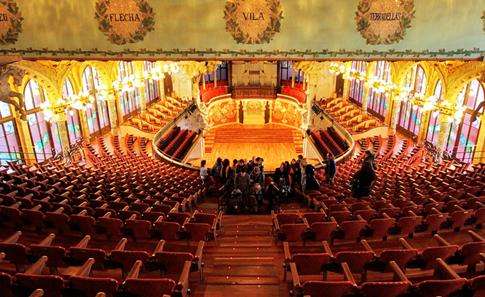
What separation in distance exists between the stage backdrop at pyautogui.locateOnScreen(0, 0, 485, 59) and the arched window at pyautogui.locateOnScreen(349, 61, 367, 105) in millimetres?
15661

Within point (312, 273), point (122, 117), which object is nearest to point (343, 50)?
point (312, 273)

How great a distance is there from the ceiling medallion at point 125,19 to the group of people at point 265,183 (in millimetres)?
4387

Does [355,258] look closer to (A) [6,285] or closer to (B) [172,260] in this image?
(B) [172,260]

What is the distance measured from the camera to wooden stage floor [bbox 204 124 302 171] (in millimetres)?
23344

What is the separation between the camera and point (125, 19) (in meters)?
10.1

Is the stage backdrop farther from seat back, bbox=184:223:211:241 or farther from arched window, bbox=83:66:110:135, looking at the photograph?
arched window, bbox=83:66:110:135

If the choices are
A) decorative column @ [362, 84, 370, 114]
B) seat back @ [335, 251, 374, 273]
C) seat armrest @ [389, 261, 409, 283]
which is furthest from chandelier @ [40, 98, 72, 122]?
decorative column @ [362, 84, 370, 114]

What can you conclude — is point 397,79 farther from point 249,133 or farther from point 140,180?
point 140,180

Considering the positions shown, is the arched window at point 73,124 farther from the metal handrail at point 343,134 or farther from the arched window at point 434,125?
the arched window at point 434,125

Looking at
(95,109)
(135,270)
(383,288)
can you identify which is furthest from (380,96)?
(135,270)

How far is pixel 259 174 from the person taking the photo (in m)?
9.13

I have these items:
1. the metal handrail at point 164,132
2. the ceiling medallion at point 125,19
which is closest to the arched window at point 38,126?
the metal handrail at point 164,132

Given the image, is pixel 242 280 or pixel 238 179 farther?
pixel 238 179

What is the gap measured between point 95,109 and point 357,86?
18.5 meters
